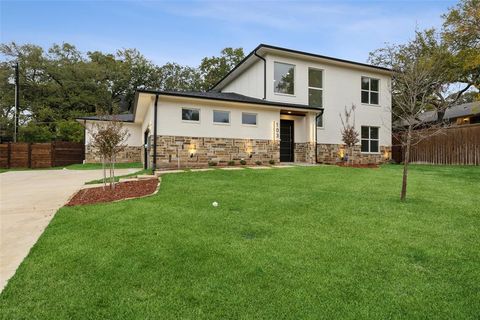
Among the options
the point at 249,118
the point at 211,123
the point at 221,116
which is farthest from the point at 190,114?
the point at 249,118

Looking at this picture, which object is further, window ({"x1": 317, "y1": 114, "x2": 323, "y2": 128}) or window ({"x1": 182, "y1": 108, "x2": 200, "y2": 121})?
window ({"x1": 317, "y1": 114, "x2": 323, "y2": 128})

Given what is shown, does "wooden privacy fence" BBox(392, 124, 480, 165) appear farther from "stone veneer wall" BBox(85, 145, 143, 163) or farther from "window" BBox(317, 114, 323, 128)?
"stone veneer wall" BBox(85, 145, 143, 163)

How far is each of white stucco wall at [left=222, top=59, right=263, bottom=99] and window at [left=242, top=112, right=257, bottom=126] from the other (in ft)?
6.50

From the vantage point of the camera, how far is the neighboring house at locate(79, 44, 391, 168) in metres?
12.8

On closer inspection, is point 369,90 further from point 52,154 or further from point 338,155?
point 52,154

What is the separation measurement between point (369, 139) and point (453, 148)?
4.29 metres

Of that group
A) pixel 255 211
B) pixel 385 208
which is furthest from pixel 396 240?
pixel 255 211

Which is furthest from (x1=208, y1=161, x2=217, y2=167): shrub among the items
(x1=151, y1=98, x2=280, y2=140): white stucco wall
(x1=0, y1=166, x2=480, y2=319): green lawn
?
(x1=0, y1=166, x2=480, y2=319): green lawn

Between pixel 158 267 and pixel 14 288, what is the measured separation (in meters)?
1.30

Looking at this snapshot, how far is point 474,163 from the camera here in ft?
47.7

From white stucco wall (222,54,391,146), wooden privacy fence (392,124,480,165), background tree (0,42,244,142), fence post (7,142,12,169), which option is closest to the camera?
wooden privacy fence (392,124,480,165)

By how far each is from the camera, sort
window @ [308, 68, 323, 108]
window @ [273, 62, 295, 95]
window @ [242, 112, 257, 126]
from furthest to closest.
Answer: window @ [308, 68, 323, 108] < window @ [273, 62, 295, 95] < window @ [242, 112, 257, 126]

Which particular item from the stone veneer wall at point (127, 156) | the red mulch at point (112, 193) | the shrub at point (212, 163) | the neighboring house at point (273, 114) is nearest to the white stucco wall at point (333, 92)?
the neighboring house at point (273, 114)

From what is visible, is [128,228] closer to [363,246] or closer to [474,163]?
[363,246]
